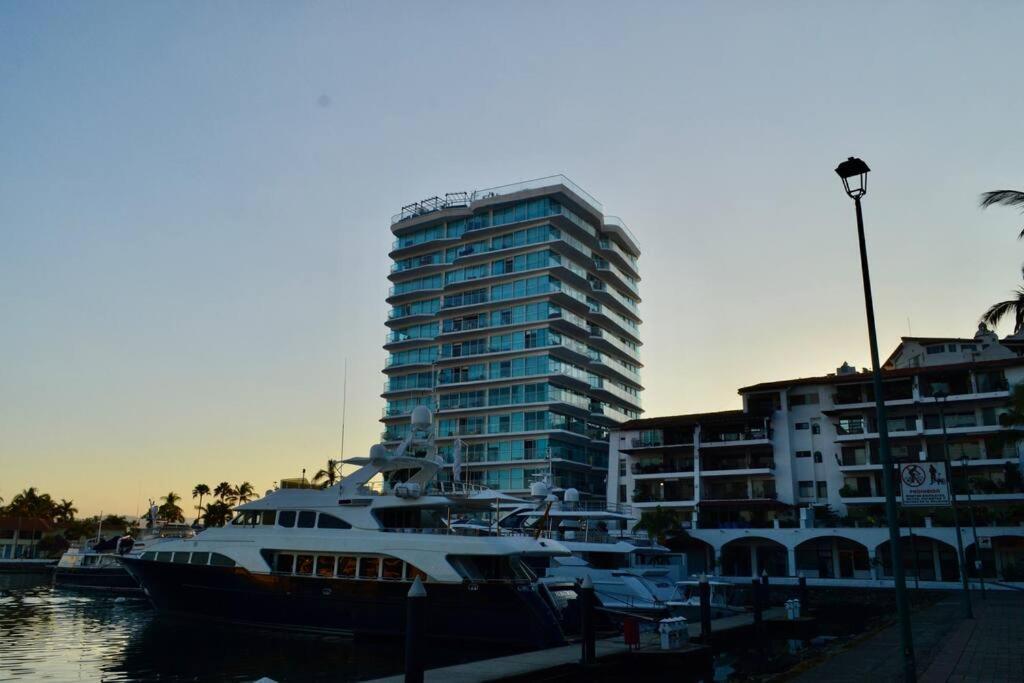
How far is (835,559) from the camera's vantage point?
190 ft

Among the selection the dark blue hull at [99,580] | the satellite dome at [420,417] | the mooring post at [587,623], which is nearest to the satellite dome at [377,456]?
the satellite dome at [420,417]

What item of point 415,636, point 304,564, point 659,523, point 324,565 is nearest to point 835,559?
point 659,523

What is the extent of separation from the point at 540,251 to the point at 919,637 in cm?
6071

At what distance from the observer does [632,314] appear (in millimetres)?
95562

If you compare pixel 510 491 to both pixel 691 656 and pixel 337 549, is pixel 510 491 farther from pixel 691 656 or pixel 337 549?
pixel 691 656

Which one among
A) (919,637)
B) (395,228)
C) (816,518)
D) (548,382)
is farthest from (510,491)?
(919,637)

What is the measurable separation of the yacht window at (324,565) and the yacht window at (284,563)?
1.33 m

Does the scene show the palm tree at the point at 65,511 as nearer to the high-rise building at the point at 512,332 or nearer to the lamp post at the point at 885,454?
the high-rise building at the point at 512,332

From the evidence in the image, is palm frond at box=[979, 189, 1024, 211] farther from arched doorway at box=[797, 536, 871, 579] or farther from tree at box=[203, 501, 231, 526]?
tree at box=[203, 501, 231, 526]

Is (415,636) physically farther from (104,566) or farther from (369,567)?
(104,566)

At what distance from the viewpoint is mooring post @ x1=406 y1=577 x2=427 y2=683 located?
1457 cm

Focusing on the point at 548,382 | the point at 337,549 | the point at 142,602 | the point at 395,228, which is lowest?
the point at 142,602

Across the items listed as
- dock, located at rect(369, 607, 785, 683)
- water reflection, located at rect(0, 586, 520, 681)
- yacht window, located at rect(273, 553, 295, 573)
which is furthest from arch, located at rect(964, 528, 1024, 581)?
yacht window, located at rect(273, 553, 295, 573)

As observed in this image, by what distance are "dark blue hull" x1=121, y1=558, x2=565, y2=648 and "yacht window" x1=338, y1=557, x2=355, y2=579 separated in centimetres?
25
